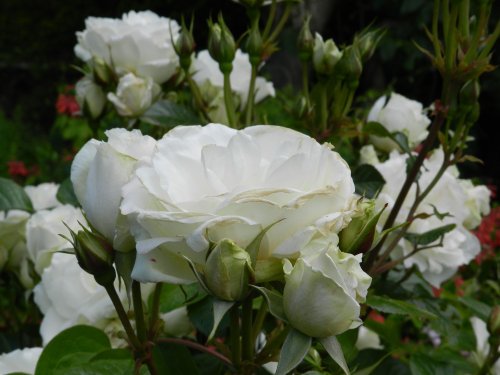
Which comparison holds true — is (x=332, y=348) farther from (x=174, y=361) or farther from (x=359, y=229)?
(x=174, y=361)

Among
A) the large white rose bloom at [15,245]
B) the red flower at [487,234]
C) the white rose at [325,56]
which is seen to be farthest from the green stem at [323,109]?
the red flower at [487,234]

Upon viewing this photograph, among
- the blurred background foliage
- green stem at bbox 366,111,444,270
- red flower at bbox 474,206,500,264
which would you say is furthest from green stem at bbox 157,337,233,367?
the blurred background foliage

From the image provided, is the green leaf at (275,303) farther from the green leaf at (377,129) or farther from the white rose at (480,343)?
the white rose at (480,343)

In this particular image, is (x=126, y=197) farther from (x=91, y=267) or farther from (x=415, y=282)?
(x=415, y=282)

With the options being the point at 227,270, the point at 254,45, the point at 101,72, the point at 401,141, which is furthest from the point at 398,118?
the point at 227,270

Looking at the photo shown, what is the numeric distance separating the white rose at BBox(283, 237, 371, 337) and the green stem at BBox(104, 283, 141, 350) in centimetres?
14

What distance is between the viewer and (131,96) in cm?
91

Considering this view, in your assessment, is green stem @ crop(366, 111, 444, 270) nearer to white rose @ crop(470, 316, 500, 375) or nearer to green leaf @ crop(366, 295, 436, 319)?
green leaf @ crop(366, 295, 436, 319)

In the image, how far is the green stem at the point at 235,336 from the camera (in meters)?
0.53

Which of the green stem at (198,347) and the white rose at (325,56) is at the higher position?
the white rose at (325,56)

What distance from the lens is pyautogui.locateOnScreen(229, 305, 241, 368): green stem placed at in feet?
1.72

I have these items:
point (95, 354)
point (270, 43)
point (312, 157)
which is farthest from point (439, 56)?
point (95, 354)

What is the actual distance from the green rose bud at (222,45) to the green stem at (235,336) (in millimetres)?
337

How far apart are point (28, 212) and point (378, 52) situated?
2.97 m
